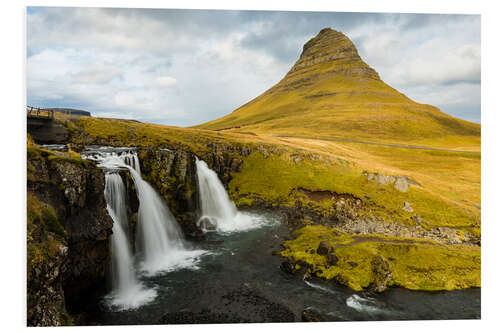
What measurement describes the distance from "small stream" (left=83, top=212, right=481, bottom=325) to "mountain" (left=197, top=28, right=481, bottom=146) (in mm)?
89532

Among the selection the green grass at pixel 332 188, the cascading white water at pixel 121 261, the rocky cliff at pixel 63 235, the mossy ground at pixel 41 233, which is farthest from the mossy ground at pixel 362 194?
the mossy ground at pixel 41 233

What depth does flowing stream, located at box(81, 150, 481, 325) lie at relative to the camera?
1352cm

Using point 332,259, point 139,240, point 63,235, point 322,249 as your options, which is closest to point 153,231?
point 139,240

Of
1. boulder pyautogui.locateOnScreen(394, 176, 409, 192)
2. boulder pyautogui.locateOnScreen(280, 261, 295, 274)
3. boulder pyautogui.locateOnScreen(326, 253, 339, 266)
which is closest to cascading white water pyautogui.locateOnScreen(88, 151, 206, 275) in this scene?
boulder pyautogui.locateOnScreen(280, 261, 295, 274)

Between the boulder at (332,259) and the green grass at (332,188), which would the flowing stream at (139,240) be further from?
the green grass at (332,188)

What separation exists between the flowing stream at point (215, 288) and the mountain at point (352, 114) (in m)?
87.5

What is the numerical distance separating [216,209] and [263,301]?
16.8 metres

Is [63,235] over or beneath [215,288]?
over

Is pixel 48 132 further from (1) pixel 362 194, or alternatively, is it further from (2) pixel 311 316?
(1) pixel 362 194

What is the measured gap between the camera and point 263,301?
1446 centimetres

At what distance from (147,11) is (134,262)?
16.3m

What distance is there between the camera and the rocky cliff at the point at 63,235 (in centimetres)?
975

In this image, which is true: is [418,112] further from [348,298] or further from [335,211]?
[348,298]
